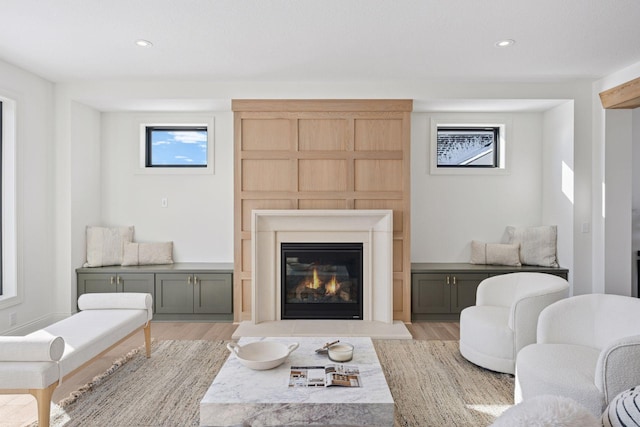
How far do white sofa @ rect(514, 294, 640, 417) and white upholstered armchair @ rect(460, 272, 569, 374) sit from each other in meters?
0.35

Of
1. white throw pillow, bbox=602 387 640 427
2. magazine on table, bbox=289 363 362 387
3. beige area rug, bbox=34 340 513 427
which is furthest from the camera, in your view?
beige area rug, bbox=34 340 513 427

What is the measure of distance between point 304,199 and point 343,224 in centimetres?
49

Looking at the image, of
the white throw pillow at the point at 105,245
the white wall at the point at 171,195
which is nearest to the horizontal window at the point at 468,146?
the white wall at the point at 171,195

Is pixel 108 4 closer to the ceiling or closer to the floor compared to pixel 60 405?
closer to the ceiling

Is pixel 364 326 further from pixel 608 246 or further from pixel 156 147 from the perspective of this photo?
pixel 156 147

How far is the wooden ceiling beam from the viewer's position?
12.2ft

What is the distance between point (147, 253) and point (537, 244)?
4455 millimetres

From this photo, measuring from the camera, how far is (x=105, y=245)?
15.2 ft

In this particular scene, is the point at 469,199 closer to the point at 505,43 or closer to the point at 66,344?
the point at 505,43

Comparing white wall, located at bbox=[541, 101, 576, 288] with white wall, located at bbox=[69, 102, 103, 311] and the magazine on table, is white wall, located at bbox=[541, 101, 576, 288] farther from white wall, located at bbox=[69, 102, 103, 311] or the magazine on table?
white wall, located at bbox=[69, 102, 103, 311]

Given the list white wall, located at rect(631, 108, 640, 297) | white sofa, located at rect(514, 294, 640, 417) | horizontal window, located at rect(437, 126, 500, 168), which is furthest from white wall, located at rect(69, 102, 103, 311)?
white wall, located at rect(631, 108, 640, 297)

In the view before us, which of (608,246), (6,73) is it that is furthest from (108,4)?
(608,246)

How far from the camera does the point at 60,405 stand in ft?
8.49

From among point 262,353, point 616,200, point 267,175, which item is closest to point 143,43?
point 267,175
